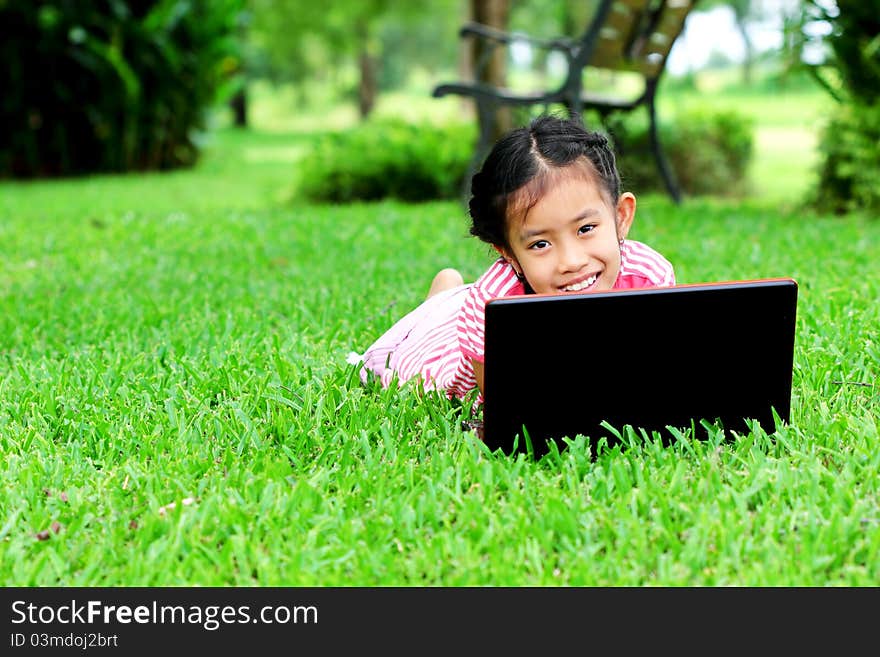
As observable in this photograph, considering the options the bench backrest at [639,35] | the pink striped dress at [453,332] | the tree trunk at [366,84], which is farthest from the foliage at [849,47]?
the tree trunk at [366,84]

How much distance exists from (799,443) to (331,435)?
45.5 inches

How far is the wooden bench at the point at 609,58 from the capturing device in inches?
250

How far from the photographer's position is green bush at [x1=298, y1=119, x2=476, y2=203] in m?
8.20

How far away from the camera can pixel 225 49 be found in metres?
11.4

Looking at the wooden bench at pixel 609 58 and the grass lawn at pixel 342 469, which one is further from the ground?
the wooden bench at pixel 609 58

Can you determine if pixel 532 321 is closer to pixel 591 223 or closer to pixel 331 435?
pixel 591 223

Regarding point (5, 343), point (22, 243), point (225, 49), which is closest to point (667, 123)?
point (225, 49)

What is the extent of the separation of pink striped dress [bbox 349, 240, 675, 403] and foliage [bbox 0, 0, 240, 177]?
26.4 ft

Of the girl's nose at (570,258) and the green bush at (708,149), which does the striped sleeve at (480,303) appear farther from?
the green bush at (708,149)

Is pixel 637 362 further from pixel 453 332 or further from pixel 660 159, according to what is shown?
pixel 660 159

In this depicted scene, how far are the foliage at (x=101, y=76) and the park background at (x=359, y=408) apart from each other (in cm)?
179

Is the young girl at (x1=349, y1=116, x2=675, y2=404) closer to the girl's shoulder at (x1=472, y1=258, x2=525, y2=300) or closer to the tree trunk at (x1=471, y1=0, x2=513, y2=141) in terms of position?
the girl's shoulder at (x1=472, y1=258, x2=525, y2=300)

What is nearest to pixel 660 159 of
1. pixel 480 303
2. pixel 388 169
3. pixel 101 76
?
pixel 388 169

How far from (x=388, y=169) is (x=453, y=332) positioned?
5.40 metres
